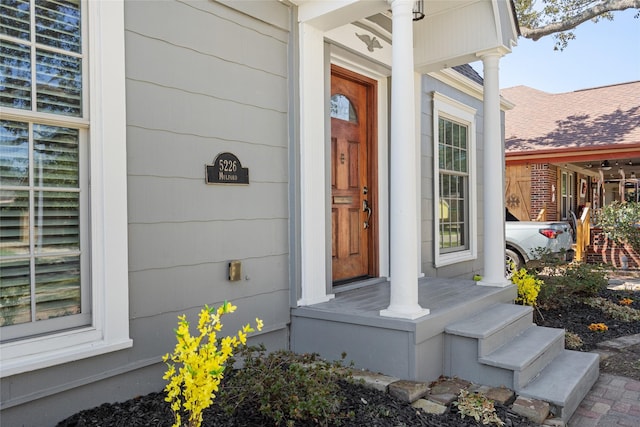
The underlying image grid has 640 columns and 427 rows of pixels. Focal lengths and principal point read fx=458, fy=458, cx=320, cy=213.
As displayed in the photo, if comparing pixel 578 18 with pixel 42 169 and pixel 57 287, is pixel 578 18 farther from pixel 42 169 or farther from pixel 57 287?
pixel 57 287

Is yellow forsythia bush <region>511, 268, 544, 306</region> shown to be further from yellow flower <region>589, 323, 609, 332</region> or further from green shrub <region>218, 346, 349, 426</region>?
green shrub <region>218, 346, 349, 426</region>

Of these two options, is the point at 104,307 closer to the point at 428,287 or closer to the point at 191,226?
the point at 191,226

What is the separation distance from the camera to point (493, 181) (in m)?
4.50

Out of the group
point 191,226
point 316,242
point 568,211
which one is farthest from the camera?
point 568,211

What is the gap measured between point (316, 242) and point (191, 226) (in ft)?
3.68

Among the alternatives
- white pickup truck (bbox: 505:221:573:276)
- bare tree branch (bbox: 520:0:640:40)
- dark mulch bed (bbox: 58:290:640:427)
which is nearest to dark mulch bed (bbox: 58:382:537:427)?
dark mulch bed (bbox: 58:290:640:427)

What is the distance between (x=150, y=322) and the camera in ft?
8.84

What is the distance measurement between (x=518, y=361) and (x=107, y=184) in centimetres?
276

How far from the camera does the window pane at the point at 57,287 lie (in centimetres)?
Answer: 228

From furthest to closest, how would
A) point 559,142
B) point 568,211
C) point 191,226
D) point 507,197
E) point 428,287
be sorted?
point 568,211 → point 507,197 → point 559,142 → point 428,287 → point 191,226

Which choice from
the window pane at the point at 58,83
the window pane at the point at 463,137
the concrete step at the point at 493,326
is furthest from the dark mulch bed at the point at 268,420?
the window pane at the point at 463,137

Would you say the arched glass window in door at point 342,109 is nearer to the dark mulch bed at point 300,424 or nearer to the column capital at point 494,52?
the column capital at point 494,52

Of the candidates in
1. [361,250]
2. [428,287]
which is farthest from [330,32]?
[428,287]

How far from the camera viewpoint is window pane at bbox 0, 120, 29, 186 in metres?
2.15
